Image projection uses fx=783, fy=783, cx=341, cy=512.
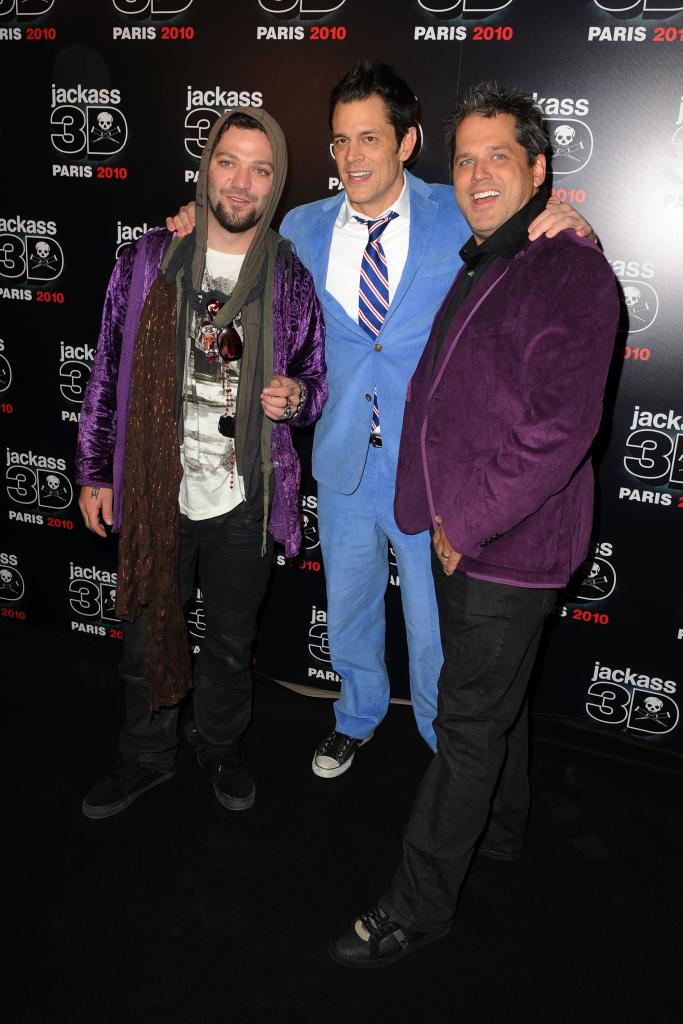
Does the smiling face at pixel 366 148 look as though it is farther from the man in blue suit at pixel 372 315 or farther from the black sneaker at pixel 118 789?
the black sneaker at pixel 118 789

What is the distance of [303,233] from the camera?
2461 millimetres

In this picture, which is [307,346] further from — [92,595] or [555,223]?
[92,595]

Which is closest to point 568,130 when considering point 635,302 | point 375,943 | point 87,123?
point 635,302

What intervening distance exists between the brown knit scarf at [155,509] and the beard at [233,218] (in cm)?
23

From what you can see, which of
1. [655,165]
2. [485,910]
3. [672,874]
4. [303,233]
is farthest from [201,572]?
[655,165]

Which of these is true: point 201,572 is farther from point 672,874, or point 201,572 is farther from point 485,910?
point 672,874

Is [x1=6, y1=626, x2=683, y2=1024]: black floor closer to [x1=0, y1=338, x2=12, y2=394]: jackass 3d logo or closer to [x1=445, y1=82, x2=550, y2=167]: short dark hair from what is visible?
[x1=0, y1=338, x2=12, y2=394]: jackass 3d logo

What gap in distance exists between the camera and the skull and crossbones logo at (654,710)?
3.07m

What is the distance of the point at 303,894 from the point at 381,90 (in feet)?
7.60

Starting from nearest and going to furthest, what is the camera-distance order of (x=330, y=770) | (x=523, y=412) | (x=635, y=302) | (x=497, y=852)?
1. (x=523, y=412)
2. (x=497, y=852)
3. (x=635, y=302)
4. (x=330, y=770)

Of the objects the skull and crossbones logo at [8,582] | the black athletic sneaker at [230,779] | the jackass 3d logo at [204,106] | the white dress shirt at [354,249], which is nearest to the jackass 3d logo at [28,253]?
the jackass 3d logo at [204,106]

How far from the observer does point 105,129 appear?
3.04 metres

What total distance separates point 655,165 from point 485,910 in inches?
94.4

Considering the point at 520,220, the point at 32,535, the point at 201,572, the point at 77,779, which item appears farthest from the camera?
the point at 32,535
